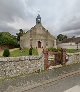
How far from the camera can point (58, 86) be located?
31.5 feet

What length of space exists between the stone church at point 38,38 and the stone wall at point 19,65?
34.7 meters

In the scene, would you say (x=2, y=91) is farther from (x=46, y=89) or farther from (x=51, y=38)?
(x=51, y=38)

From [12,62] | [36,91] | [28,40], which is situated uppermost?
[28,40]

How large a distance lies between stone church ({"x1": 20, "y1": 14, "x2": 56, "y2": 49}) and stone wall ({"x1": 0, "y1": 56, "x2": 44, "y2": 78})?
114 feet

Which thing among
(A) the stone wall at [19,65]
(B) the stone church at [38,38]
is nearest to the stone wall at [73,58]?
(A) the stone wall at [19,65]

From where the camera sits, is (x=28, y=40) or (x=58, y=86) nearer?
(x=58, y=86)

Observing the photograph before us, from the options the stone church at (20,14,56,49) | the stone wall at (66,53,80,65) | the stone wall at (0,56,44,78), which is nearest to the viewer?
the stone wall at (0,56,44,78)

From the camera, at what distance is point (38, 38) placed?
5000cm

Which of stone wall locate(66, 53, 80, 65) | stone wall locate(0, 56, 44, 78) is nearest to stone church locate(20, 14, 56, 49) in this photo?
stone wall locate(66, 53, 80, 65)

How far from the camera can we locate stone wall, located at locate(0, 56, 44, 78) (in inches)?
475

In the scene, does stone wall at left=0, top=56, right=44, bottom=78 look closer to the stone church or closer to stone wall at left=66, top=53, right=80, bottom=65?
stone wall at left=66, top=53, right=80, bottom=65

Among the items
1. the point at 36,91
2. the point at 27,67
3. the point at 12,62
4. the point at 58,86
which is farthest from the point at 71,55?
the point at 36,91

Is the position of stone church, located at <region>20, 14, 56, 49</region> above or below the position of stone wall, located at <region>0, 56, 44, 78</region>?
above

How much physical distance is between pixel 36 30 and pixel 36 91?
4159 cm
